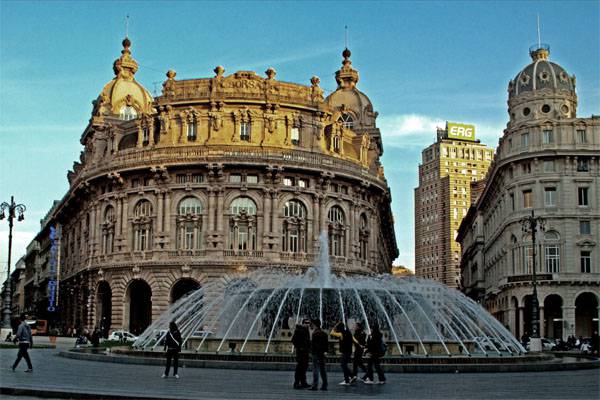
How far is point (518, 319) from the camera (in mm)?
65375

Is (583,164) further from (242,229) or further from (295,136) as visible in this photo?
(242,229)

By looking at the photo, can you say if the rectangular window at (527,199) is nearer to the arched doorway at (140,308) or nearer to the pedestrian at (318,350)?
the arched doorway at (140,308)

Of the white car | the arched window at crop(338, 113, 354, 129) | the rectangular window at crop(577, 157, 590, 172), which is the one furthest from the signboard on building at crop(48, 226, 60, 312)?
the rectangular window at crop(577, 157, 590, 172)

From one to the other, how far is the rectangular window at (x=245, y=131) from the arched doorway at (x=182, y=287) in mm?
11649

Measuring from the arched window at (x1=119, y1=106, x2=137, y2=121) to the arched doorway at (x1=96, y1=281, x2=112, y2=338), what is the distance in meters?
19.9

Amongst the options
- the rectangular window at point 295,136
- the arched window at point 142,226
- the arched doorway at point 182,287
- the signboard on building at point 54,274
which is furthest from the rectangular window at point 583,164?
the signboard on building at point 54,274

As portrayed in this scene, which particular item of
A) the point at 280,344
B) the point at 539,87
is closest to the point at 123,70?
the point at 539,87

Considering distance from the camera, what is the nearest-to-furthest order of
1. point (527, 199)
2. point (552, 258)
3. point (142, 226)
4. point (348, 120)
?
point (552, 258) → point (142, 226) → point (527, 199) → point (348, 120)

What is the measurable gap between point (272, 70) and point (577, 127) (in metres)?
23.9

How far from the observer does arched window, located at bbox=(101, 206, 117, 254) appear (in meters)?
66.8

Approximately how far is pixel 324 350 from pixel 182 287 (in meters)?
45.8

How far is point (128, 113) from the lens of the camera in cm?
8156

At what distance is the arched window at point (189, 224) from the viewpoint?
62.9 m

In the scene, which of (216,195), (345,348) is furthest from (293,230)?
(345,348)
